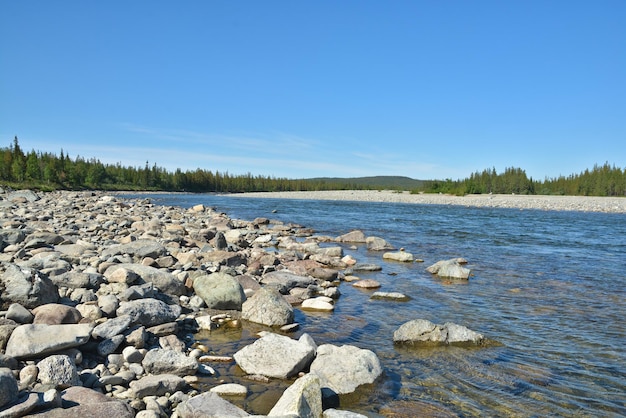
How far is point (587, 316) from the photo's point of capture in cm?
823

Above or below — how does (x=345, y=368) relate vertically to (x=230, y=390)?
above

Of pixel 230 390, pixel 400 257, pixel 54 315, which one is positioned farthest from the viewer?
pixel 400 257

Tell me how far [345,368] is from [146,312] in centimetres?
328

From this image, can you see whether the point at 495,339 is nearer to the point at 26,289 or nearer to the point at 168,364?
the point at 168,364

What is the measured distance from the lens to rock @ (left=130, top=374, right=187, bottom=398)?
4.52m

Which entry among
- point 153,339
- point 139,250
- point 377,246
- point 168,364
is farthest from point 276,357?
point 377,246

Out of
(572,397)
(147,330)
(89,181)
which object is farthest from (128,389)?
(89,181)

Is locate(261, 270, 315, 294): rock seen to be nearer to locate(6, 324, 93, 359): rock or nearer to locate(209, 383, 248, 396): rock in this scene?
locate(209, 383, 248, 396): rock

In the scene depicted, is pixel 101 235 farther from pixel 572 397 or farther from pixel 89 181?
pixel 89 181

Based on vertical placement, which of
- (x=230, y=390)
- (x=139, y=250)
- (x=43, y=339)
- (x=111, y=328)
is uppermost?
(x=139, y=250)

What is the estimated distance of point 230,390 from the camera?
189 inches

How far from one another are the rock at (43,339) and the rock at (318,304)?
14.2 feet

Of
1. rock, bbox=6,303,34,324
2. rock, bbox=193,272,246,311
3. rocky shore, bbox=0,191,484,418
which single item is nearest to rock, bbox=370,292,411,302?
rocky shore, bbox=0,191,484,418

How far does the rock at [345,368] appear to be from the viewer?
5059mm
